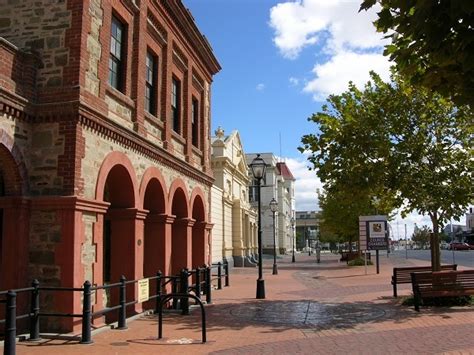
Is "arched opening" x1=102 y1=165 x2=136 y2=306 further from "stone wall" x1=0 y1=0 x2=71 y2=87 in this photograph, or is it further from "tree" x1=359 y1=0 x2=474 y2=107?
"tree" x1=359 y1=0 x2=474 y2=107

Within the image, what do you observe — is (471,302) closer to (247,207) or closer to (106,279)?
(106,279)

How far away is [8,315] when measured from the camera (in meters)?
7.73

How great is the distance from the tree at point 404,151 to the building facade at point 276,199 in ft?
111

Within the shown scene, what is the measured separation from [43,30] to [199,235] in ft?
38.7

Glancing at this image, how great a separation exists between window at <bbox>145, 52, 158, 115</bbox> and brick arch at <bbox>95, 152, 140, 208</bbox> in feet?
9.17

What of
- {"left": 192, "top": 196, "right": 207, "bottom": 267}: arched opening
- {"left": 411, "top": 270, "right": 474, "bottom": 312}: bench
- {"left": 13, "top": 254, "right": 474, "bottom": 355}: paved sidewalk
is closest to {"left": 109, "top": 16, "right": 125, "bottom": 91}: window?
{"left": 13, "top": 254, "right": 474, "bottom": 355}: paved sidewalk

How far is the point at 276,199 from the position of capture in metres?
71.6

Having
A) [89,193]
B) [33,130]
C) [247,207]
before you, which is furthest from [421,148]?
[247,207]

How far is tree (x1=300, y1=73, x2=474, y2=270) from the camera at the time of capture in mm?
14609

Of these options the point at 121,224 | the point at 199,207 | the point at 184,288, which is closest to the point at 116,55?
the point at 121,224

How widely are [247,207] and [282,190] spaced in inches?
1254

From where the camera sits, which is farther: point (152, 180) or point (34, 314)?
point (152, 180)

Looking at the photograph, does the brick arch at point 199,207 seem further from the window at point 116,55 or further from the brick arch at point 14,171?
the brick arch at point 14,171

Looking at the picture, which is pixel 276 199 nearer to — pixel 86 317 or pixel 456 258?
pixel 456 258
